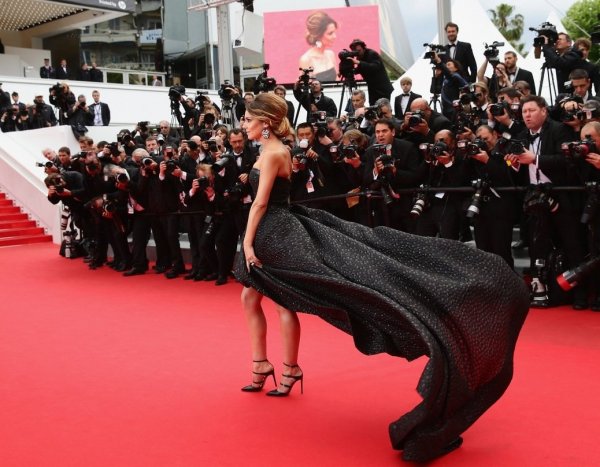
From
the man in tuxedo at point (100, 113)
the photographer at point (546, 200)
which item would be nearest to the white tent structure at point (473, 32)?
the man in tuxedo at point (100, 113)

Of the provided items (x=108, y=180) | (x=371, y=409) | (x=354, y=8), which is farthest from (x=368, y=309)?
(x=354, y=8)

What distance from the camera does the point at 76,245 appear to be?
1103 cm

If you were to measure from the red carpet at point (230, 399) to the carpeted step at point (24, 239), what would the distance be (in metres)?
6.31

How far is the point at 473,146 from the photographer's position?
6172 millimetres

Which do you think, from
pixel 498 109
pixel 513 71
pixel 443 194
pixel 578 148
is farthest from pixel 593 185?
pixel 513 71

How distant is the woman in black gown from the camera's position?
3109 millimetres

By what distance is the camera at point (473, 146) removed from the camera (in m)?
6.18

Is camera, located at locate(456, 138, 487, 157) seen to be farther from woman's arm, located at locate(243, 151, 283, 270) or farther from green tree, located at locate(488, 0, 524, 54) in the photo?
green tree, located at locate(488, 0, 524, 54)

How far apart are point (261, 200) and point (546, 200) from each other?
2.82m

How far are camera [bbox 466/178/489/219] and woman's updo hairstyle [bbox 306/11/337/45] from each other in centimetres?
1655

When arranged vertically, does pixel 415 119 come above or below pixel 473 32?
below

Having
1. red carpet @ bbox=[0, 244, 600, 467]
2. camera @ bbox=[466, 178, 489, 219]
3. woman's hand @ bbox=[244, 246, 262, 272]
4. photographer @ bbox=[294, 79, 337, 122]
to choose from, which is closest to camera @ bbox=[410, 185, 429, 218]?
camera @ bbox=[466, 178, 489, 219]

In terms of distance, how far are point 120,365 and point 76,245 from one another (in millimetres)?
6318

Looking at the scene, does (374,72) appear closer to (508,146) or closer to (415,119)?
(415,119)
